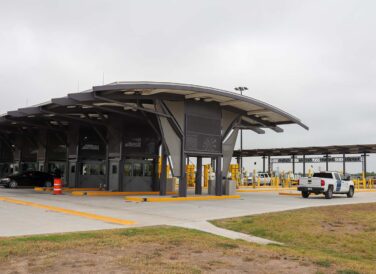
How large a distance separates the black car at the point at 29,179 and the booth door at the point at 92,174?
12.5 ft

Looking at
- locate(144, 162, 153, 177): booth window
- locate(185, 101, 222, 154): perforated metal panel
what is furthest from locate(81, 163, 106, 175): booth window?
locate(185, 101, 222, 154): perforated metal panel

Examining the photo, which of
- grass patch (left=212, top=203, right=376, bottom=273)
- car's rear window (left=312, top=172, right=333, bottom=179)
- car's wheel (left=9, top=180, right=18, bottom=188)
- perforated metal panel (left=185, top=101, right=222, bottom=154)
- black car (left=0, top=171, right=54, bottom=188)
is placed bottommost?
grass patch (left=212, top=203, right=376, bottom=273)

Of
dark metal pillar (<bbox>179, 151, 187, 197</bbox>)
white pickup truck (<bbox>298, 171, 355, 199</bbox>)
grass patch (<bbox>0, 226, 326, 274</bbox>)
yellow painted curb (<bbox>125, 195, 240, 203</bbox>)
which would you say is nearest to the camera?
grass patch (<bbox>0, 226, 326, 274</bbox>)

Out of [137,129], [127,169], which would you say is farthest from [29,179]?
[137,129]

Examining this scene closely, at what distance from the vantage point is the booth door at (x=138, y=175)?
29672mm

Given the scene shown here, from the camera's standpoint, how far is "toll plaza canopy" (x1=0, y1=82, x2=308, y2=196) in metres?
24.1

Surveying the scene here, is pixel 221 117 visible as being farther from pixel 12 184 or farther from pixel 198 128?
pixel 12 184

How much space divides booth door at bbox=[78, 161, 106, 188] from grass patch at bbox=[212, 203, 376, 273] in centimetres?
2033

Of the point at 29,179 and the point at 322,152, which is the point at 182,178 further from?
the point at 322,152

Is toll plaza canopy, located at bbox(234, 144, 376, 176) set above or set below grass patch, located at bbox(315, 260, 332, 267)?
above

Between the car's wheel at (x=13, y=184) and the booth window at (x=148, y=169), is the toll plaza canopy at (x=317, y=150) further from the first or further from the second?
the car's wheel at (x=13, y=184)

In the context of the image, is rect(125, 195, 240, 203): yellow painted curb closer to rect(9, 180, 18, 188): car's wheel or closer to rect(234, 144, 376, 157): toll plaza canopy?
rect(9, 180, 18, 188): car's wheel

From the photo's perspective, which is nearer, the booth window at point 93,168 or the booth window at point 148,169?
the booth window at point 148,169

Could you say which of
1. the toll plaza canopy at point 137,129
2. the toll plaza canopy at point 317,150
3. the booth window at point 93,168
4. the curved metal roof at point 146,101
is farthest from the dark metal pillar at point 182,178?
the toll plaza canopy at point 317,150
